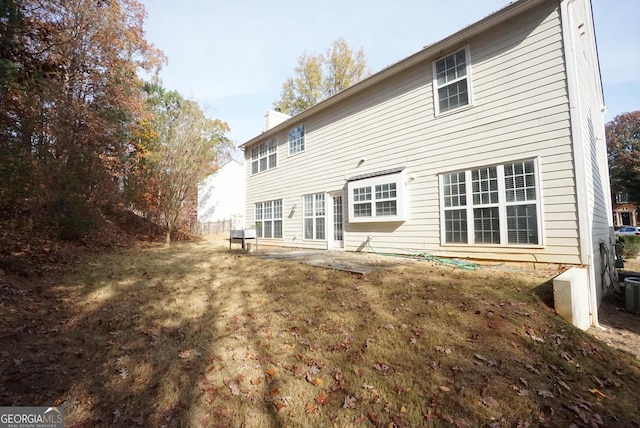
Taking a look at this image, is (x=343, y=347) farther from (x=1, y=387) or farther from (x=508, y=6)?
→ (x=508, y=6)

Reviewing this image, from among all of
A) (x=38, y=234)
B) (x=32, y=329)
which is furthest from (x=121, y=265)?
(x=32, y=329)

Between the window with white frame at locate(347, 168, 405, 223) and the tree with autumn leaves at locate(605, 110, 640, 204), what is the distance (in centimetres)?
3299

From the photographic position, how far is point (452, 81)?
7676 mm

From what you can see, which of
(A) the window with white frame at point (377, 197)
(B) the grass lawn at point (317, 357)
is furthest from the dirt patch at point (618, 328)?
(A) the window with white frame at point (377, 197)

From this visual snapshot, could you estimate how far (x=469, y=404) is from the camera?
2.57 meters

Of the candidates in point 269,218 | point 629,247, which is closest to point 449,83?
point 269,218

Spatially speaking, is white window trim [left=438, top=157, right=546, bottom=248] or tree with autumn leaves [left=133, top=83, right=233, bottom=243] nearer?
white window trim [left=438, top=157, right=546, bottom=248]

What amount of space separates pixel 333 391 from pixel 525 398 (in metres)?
1.81

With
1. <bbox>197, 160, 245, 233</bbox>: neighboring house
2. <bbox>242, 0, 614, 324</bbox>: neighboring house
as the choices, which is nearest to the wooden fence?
<bbox>197, 160, 245, 233</bbox>: neighboring house

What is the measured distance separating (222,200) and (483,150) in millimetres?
25255

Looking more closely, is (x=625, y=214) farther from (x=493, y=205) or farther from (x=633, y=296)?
(x=493, y=205)

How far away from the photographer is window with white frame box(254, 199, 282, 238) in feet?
45.0

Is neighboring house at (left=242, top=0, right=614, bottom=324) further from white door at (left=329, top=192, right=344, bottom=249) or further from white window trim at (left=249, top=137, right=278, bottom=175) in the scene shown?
white window trim at (left=249, top=137, right=278, bottom=175)

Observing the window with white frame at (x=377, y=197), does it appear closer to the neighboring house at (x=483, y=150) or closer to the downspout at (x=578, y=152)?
the neighboring house at (x=483, y=150)
